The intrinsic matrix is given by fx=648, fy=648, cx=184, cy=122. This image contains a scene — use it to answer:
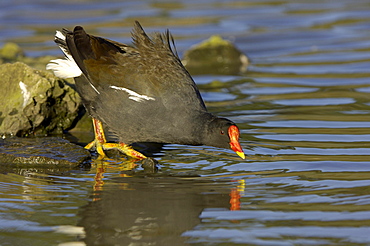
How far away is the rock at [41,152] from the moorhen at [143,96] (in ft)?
1.46

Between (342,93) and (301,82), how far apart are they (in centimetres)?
103

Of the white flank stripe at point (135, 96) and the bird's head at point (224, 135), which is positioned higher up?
the white flank stripe at point (135, 96)

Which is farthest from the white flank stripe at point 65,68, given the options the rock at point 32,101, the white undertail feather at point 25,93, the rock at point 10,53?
the rock at point 10,53

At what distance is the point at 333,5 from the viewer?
56.9 ft

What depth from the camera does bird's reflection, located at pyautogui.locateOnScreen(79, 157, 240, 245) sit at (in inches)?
177

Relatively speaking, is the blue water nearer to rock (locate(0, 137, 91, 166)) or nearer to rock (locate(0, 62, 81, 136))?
rock (locate(0, 137, 91, 166))

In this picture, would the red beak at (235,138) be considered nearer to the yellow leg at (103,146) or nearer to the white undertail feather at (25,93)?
the yellow leg at (103,146)

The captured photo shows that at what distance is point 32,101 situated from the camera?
7359 millimetres

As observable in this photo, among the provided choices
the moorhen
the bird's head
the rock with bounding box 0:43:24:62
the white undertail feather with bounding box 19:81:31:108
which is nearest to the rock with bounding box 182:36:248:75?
the rock with bounding box 0:43:24:62

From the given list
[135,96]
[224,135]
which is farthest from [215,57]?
[224,135]

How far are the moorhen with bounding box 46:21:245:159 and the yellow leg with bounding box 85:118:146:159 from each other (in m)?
0.01

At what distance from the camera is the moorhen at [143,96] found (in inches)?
251

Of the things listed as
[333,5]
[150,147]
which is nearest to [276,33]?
[333,5]

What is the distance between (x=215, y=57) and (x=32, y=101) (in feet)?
18.1
